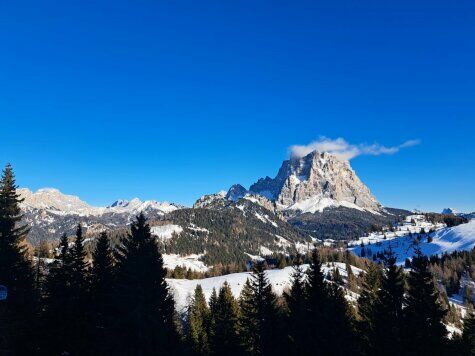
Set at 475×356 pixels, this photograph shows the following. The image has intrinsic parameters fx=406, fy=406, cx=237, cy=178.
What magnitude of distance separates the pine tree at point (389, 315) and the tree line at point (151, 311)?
9 centimetres

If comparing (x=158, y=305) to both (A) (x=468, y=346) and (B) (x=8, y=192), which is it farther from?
(A) (x=468, y=346)

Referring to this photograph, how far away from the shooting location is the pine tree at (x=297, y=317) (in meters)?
35.9

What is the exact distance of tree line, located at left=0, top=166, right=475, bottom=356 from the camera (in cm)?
2978

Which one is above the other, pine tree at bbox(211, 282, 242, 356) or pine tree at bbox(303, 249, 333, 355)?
pine tree at bbox(303, 249, 333, 355)

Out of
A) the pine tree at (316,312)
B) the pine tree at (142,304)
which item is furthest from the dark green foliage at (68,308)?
the pine tree at (316,312)

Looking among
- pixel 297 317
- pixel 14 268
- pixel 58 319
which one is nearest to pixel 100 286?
pixel 58 319

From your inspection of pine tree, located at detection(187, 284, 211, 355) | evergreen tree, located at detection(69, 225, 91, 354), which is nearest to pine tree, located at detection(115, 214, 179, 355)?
evergreen tree, located at detection(69, 225, 91, 354)

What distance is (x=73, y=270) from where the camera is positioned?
142 ft

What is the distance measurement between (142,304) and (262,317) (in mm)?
19603

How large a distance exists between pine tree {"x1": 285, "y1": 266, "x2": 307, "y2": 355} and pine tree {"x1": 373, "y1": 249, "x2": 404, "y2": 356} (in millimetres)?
6592

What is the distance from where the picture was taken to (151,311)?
1168 inches

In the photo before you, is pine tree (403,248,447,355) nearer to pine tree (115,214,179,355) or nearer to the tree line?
the tree line

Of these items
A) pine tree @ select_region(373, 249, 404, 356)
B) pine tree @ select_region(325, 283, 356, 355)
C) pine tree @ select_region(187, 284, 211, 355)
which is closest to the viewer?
pine tree @ select_region(325, 283, 356, 355)

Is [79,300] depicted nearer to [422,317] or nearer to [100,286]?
[100,286]
